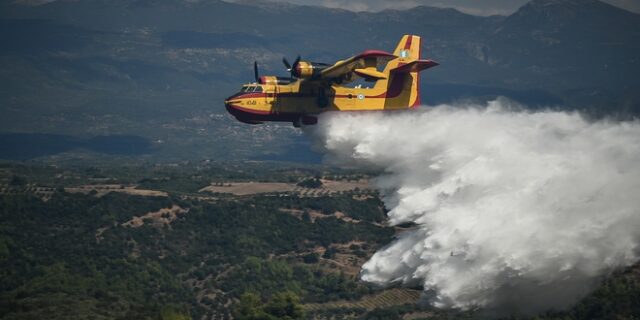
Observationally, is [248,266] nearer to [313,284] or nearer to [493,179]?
[313,284]

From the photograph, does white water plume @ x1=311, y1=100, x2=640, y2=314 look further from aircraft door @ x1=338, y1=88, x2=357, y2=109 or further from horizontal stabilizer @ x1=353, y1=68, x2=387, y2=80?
aircraft door @ x1=338, y1=88, x2=357, y2=109

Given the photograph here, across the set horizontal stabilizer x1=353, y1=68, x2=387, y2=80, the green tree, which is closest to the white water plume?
horizontal stabilizer x1=353, y1=68, x2=387, y2=80

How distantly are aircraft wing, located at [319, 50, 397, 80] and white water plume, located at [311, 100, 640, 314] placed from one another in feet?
17.0

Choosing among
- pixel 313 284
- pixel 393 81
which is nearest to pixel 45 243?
pixel 313 284

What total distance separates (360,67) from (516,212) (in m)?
14.9

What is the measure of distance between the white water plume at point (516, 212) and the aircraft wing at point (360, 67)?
519 cm

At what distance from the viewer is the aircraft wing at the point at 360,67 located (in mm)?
51781

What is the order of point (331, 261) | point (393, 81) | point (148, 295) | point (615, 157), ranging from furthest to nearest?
point (331, 261) < point (148, 295) < point (393, 81) < point (615, 157)

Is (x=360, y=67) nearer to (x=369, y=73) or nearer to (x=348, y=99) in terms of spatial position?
(x=369, y=73)

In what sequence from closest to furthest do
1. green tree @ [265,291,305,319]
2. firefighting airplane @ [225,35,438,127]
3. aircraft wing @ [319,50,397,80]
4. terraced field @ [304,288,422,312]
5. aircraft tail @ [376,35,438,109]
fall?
aircraft wing @ [319,50,397,80]
firefighting airplane @ [225,35,438,127]
aircraft tail @ [376,35,438,109]
green tree @ [265,291,305,319]
terraced field @ [304,288,422,312]

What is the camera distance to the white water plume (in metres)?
39.5

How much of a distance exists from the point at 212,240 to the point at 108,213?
1366 cm

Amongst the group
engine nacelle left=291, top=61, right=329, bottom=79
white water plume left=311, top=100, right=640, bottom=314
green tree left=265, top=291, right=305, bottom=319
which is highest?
engine nacelle left=291, top=61, right=329, bottom=79

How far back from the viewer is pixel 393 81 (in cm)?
5738
